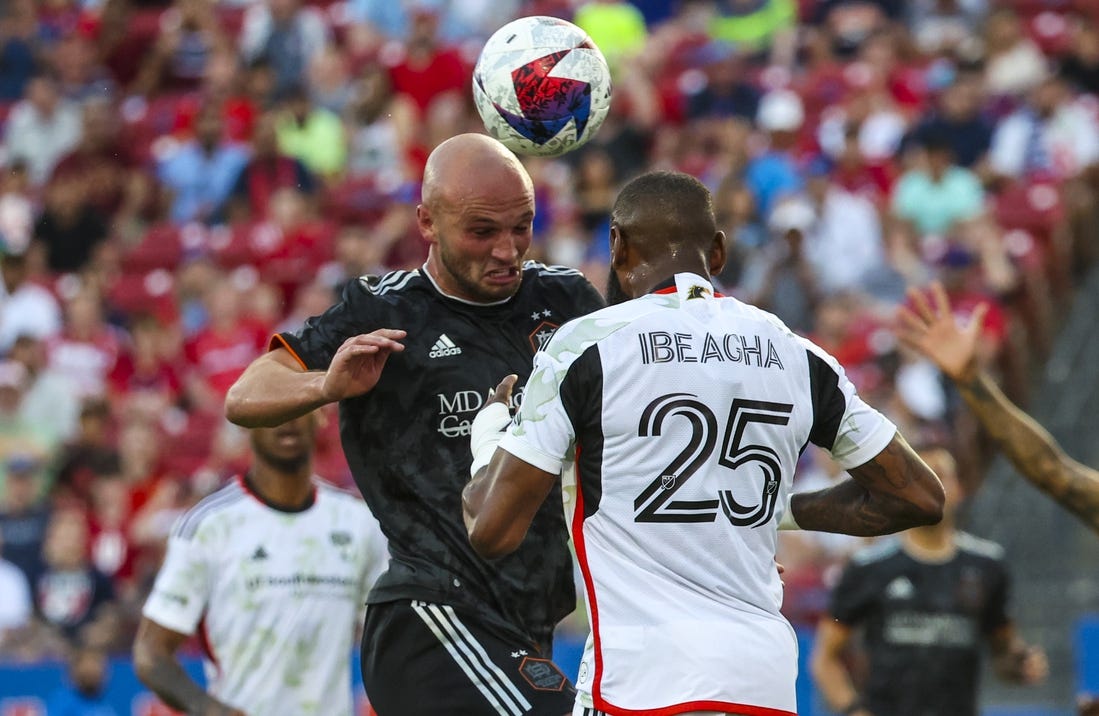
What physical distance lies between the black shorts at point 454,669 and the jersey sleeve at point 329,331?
80 centimetres

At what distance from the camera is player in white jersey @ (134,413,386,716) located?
7.71 metres

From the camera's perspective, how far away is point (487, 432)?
487 centimetres

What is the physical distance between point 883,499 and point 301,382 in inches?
67.6

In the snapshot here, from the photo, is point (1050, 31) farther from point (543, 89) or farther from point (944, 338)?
point (543, 89)

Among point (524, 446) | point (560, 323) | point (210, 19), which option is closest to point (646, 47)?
point (210, 19)

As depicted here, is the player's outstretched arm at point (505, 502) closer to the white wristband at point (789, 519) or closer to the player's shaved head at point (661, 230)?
the player's shaved head at point (661, 230)

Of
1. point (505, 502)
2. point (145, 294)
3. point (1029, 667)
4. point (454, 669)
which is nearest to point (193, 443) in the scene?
point (145, 294)

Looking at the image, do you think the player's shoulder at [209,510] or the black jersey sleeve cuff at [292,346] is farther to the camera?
the player's shoulder at [209,510]

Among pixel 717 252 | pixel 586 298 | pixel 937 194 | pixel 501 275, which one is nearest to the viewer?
pixel 717 252

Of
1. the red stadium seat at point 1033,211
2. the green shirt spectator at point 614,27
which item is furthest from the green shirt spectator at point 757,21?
the red stadium seat at point 1033,211

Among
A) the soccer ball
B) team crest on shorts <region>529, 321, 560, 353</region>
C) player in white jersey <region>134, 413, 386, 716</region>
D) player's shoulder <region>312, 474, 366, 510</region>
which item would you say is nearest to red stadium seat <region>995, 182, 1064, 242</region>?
player's shoulder <region>312, 474, 366, 510</region>

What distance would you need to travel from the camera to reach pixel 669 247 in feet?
15.7

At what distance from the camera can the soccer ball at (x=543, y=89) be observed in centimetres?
580

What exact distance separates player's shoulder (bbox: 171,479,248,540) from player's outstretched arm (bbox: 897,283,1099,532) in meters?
3.12
